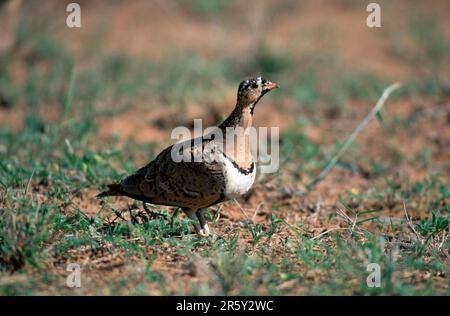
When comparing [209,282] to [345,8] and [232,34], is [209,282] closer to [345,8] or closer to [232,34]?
[232,34]

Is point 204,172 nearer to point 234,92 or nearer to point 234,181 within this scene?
point 234,181

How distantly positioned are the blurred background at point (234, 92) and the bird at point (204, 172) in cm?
53

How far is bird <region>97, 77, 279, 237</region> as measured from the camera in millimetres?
4090

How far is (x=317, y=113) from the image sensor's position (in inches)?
314

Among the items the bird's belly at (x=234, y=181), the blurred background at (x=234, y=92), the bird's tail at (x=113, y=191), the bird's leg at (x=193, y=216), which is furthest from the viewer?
the blurred background at (x=234, y=92)

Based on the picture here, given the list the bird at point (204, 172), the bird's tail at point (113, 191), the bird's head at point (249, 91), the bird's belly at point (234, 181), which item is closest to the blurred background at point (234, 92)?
the bird's tail at point (113, 191)

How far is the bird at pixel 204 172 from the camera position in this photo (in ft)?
13.4

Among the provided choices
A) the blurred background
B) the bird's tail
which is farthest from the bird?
the blurred background

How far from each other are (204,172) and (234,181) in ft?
0.69

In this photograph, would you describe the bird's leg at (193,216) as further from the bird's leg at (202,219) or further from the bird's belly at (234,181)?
the bird's belly at (234,181)

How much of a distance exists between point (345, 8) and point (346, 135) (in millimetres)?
5814

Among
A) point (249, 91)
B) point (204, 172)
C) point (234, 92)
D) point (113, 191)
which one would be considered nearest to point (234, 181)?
point (204, 172)

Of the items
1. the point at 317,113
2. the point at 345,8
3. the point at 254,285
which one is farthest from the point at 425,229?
the point at 345,8

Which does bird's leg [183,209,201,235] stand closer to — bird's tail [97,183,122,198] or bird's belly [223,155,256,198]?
bird's belly [223,155,256,198]
